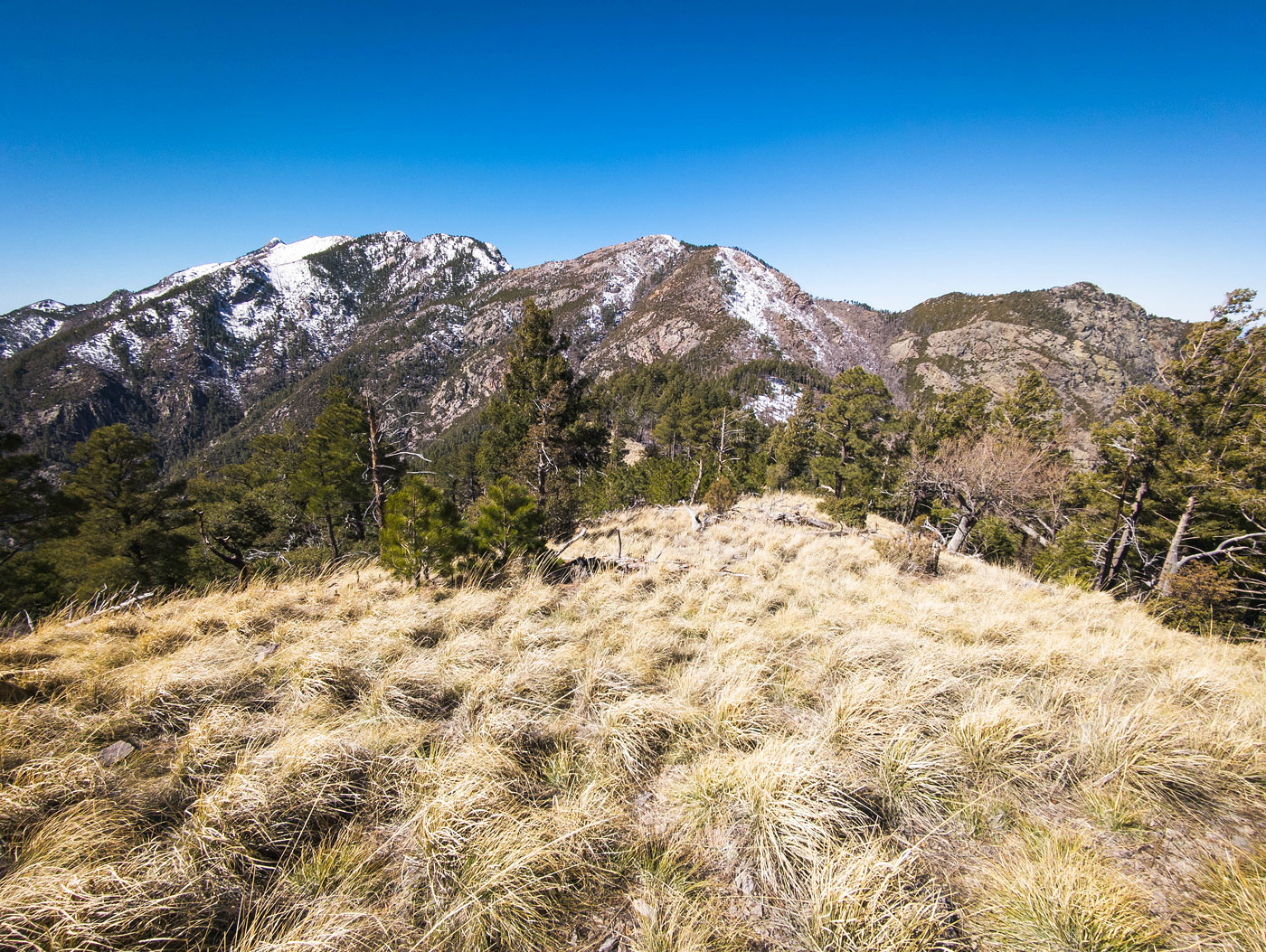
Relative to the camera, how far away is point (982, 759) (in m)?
3.28

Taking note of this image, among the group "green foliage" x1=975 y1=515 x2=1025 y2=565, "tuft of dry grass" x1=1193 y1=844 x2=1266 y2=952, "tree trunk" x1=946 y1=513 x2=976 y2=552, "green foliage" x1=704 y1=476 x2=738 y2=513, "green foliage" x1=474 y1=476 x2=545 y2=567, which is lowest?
"green foliage" x1=975 y1=515 x2=1025 y2=565

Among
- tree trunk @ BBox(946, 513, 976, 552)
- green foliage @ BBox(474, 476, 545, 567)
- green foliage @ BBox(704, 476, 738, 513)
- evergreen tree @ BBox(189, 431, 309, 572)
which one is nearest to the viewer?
green foliage @ BBox(474, 476, 545, 567)

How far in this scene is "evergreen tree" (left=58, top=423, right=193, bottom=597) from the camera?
16891 mm

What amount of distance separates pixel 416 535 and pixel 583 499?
1523 centimetres

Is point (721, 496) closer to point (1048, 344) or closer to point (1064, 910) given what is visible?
point (1064, 910)

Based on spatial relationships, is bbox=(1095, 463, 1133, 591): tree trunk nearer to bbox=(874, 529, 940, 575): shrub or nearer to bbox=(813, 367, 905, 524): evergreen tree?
bbox=(874, 529, 940, 575): shrub

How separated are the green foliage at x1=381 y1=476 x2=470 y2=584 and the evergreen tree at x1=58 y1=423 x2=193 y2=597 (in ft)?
58.6

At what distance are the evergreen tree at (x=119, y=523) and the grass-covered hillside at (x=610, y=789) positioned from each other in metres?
18.4

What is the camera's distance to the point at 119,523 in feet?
59.4

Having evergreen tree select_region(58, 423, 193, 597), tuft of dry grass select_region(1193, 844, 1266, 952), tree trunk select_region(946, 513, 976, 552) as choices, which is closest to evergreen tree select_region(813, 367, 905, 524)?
tree trunk select_region(946, 513, 976, 552)

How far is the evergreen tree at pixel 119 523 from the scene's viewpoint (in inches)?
665

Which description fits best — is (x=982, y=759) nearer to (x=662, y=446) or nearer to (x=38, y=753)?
(x=38, y=753)

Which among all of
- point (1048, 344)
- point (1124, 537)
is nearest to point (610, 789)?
point (1124, 537)

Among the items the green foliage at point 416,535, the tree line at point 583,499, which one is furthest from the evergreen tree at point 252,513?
the green foliage at point 416,535
